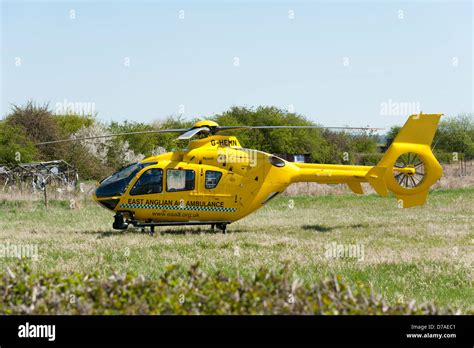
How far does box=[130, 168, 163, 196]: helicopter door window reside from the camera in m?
16.6

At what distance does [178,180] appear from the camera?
16.6 metres

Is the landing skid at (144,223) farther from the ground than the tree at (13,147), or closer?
closer

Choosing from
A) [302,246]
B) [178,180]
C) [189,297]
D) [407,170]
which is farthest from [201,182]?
[189,297]

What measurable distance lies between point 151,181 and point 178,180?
2.28 ft

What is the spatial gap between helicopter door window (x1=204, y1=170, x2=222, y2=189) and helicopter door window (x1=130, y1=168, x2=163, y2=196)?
1187mm

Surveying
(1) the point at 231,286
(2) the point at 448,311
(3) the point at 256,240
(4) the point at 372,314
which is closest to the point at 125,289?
(1) the point at 231,286

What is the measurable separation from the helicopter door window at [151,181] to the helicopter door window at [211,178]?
119cm

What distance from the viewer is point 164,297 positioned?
17.3 feet

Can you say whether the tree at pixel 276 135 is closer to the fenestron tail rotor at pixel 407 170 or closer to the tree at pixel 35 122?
the tree at pixel 35 122

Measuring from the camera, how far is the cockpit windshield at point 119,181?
54.8ft

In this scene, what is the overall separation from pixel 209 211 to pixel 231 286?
37.5 ft

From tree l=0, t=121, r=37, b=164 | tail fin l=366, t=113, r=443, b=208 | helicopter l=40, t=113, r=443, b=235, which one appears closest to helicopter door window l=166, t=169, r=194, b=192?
helicopter l=40, t=113, r=443, b=235

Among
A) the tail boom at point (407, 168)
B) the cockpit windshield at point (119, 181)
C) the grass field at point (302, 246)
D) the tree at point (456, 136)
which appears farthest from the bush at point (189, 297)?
the tree at point (456, 136)

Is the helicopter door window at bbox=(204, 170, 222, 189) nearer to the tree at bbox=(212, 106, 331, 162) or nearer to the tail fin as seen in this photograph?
the tail fin
